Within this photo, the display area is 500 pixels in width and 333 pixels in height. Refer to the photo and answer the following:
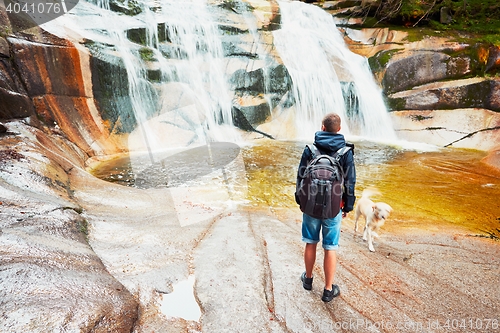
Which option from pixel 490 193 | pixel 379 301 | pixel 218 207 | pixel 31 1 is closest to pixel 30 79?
pixel 31 1

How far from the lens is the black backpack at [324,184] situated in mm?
2824

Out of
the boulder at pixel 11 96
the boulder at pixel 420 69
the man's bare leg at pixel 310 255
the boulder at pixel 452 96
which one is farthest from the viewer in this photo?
the boulder at pixel 420 69

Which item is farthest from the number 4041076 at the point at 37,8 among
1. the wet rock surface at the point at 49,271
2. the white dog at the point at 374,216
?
the white dog at the point at 374,216

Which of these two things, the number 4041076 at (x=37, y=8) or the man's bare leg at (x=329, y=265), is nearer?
the man's bare leg at (x=329, y=265)

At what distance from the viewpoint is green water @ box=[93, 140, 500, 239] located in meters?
5.93

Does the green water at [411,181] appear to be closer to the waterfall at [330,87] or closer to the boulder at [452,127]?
the boulder at [452,127]

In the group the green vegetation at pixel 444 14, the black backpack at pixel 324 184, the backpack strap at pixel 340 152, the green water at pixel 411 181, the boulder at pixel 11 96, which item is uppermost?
the green vegetation at pixel 444 14

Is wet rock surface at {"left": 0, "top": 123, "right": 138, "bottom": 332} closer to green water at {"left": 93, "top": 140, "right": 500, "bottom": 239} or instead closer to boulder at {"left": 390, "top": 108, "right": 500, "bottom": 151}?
green water at {"left": 93, "top": 140, "right": 500, "bottom": 239}

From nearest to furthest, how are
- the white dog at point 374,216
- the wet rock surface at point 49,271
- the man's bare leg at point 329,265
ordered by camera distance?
the wet rock surface at point 49,271 → the man's bare leg at point 329,265 → the white dog at point 374,216

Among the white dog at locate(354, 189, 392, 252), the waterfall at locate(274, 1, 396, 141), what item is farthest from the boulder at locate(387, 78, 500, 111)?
the white dog at locate(354, 189, 392, 252)

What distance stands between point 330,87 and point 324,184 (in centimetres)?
1342

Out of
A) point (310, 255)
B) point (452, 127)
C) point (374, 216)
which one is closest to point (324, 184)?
point (310, 255)

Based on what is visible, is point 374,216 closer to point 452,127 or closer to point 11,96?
point 11,96

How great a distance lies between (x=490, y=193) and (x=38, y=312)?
29.3 feet
